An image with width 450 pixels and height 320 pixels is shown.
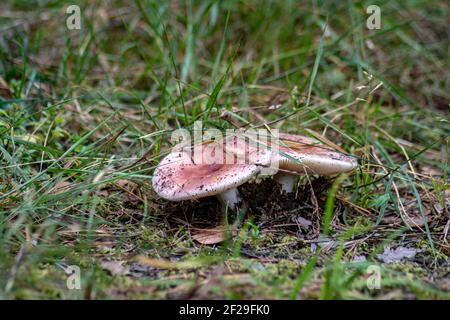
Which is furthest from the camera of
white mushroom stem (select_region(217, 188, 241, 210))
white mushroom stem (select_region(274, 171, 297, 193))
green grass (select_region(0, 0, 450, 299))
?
white mushroom stem (select_region(274, 171, 297, 193))

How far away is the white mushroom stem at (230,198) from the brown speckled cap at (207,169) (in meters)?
0.14

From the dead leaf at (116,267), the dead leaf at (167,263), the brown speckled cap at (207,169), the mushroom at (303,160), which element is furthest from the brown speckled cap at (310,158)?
the dead leaf at (116,267)

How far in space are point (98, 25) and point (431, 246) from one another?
347cm

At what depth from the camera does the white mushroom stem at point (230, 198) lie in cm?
239

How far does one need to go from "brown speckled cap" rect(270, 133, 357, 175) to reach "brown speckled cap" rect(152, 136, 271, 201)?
0.13m

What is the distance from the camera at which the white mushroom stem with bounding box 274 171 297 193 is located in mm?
2547

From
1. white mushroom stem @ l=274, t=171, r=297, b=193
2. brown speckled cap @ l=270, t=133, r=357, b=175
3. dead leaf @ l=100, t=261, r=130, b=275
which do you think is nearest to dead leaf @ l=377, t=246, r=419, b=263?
brown speckled cap @ l=270, t=133, r=357, b=175

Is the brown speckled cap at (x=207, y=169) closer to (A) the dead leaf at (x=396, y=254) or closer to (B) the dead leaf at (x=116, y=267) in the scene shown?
(B) the dead leaf at (x=116, y=267)

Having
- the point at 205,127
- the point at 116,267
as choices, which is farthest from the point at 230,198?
the point at 116,267

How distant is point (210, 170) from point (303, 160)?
41cm

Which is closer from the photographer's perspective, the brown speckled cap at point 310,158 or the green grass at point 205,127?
the green grass at point 205,127

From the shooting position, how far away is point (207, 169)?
234cm

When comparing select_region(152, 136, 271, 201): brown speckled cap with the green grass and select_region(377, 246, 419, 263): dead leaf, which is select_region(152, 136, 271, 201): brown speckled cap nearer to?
the green grass
